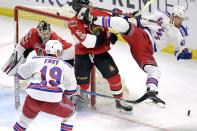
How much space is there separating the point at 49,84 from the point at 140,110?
145cm

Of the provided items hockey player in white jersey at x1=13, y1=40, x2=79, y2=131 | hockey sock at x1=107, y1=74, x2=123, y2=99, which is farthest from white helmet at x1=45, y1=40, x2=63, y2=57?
hockey sock at x1=107, y1=74, x2=123, y2=99

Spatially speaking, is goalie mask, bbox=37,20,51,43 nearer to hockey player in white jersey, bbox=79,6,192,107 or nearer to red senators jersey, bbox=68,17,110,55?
red senators jersey, bbox=68,17,110,55

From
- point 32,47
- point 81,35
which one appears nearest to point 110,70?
point 81,35

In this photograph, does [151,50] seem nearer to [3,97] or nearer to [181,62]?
[3,97]

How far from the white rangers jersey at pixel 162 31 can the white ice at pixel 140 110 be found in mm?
587

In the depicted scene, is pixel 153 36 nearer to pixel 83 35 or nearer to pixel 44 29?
pixel 83 35

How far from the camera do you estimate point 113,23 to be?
14.8ft

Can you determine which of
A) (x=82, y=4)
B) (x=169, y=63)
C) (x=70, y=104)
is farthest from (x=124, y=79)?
(x=70, y=104)

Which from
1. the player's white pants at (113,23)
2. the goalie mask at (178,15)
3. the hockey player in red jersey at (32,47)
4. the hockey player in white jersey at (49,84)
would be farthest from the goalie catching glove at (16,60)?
the goalie mask at (178,15)

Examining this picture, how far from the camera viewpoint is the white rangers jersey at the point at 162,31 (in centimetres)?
476

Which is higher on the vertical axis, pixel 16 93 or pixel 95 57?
pixel 95 57

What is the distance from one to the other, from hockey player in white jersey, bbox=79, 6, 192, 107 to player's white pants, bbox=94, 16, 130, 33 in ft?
0.10

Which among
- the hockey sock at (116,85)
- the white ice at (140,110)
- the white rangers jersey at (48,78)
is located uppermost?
the white rangers jersey at (48,78)

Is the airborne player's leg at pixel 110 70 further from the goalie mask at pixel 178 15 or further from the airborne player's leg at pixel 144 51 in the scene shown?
the goalie mask at pixel 178 15
